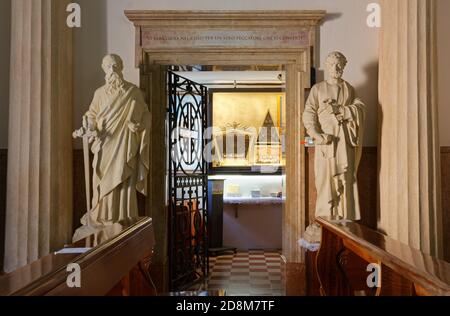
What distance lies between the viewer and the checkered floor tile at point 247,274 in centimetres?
671

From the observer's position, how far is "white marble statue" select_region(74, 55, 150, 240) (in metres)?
5.28

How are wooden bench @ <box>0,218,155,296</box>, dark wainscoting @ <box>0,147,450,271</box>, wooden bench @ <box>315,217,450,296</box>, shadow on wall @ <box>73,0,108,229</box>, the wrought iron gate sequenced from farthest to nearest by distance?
the wrought iron gate, shadow on wall @ <box>73,0,108,229</box>, dark wainscoting @ <box>0,147,450,271</box>, wooden bench @ <box>315,217,450,296</box>, wooden bench @ <box>0,218,155,296</box>

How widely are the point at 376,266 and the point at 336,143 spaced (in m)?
2.14

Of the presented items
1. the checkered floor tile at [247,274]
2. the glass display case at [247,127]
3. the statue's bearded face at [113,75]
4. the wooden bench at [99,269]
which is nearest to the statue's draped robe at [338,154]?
the checkered floor tile at [247,274]

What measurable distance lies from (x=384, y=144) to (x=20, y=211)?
13.1ft

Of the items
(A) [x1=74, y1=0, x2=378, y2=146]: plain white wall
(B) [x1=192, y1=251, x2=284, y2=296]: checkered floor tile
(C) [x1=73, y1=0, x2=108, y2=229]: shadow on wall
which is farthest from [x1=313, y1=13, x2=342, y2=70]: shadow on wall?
(B) [x1=192, y1=251, x2=284, y2=296]: checkered floor tile

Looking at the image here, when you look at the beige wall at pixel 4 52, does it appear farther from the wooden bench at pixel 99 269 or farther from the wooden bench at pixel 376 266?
the wooden bench at pixel 376 266

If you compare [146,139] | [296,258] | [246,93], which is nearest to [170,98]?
[146,139]

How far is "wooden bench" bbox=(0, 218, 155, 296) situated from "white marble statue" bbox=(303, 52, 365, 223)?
2164mm

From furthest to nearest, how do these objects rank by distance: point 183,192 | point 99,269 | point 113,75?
point 183,192
point 113,75
point 99,269

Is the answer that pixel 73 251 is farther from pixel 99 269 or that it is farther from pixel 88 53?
pixel 88 53

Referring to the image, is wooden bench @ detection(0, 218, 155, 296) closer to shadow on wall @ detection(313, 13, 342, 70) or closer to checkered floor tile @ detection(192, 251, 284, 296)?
checkered floor tile @ detection(192, 251, 284, 296)

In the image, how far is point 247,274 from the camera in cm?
768

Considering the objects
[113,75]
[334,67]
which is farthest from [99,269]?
[334,67]
